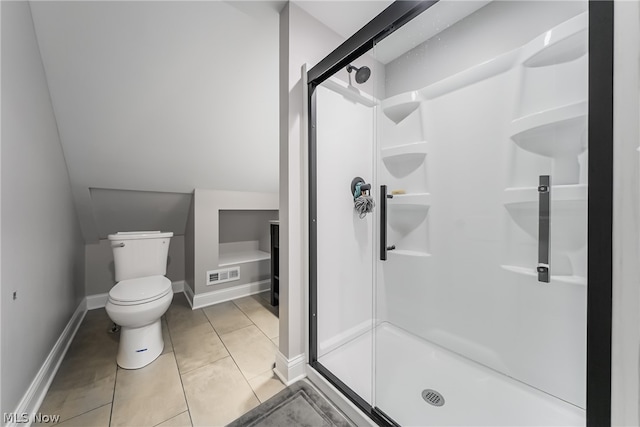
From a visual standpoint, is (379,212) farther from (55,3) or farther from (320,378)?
(55,3)

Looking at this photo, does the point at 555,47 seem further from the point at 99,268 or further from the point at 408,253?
the point at 99,268

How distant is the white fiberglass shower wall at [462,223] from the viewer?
43.6 inches

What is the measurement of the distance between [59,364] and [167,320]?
2.17ft

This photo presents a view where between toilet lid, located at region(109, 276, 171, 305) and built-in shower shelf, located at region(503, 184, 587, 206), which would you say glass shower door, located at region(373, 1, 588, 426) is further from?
toilet lid, located at region(109, 276, 171, 305)

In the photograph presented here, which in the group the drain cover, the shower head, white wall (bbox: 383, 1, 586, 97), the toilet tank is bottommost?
the drain cover

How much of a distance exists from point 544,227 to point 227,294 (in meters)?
2.65

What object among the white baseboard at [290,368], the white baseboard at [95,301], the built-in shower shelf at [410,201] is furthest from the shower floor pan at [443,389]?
the white baseboard at [95,301]

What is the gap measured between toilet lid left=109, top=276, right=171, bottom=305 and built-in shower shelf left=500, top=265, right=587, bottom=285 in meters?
2.19

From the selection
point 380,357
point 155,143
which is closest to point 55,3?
point 155,143

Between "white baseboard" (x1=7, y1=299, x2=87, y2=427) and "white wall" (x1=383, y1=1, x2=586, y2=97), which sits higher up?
"white wall" (x1=383, y1=1, x2=586, y2=97)

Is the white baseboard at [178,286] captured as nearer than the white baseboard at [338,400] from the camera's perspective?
No

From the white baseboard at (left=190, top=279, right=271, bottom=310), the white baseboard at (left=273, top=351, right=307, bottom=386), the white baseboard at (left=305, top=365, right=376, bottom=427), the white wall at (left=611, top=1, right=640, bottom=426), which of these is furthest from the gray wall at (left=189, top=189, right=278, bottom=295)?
the white wall at (left=611, top=1, right=640, bottom=426)

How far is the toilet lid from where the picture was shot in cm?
145

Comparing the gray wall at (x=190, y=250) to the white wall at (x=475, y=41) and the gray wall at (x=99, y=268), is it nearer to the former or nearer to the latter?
the gray wall at (x=99, y=268)
